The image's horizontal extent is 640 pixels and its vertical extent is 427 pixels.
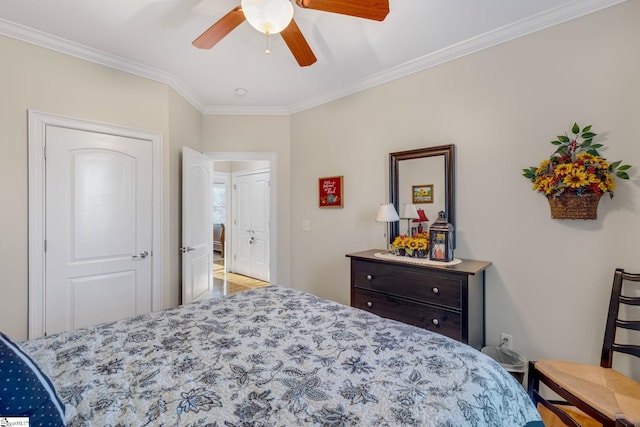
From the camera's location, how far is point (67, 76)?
240cm

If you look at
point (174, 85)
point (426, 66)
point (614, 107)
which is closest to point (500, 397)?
point (614, 107)

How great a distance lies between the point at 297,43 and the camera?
1.79m

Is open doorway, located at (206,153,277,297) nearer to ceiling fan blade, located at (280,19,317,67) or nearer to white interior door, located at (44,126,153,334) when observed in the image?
white interior door, located at (44,126,153,334)

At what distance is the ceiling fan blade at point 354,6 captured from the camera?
143 cm

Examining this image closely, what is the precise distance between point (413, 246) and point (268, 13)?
183cm

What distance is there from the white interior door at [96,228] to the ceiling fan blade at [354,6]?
2.14m

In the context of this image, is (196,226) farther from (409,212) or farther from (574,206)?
(574,206)

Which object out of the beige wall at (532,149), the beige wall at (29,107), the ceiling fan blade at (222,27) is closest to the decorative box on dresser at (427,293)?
the beige wall at (532,149)

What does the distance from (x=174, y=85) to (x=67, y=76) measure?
33.1 inches

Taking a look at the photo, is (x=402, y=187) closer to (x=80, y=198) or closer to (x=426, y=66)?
(x=426, y=66)

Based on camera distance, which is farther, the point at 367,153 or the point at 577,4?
the point at 367,153

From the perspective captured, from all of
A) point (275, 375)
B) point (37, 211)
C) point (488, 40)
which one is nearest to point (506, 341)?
point (275, 375)

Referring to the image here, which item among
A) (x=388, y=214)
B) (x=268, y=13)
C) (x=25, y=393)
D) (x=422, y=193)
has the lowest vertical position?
(x=25, y=393)

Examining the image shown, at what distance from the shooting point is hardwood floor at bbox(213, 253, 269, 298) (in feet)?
15.4
